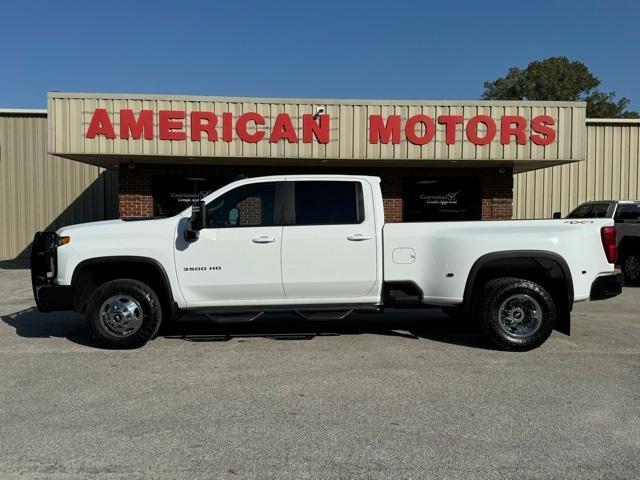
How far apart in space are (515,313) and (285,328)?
9.51ft

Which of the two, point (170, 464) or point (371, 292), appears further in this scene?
point (371, 292)

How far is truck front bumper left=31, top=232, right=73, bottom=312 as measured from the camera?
5.98 metres

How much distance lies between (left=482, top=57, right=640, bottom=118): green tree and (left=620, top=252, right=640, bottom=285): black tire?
106ft

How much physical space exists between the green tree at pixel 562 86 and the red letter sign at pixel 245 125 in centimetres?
3425

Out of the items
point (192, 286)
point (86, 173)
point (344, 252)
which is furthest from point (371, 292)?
point (86, 173)

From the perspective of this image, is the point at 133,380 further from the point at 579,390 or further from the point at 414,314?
the point at 414,314

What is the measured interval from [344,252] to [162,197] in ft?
28.8

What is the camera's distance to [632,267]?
38.1 feet

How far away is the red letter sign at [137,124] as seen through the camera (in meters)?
11.7

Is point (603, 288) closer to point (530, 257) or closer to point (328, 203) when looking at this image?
point (530, 257)

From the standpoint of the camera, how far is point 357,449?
3582 millimetres

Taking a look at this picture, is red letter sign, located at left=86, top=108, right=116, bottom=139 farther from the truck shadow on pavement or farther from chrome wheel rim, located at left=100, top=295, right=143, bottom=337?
chrome wheel rim, located at left=100, top=295, right=143, bottom=337

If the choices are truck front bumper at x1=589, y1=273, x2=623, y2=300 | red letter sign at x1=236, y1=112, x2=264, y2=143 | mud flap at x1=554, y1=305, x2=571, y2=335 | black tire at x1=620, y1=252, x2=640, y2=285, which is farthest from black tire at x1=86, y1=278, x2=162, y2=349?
black tire at x1=620, y1=252, x2=640, y2=285

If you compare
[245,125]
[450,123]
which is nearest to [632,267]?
[450,123]
